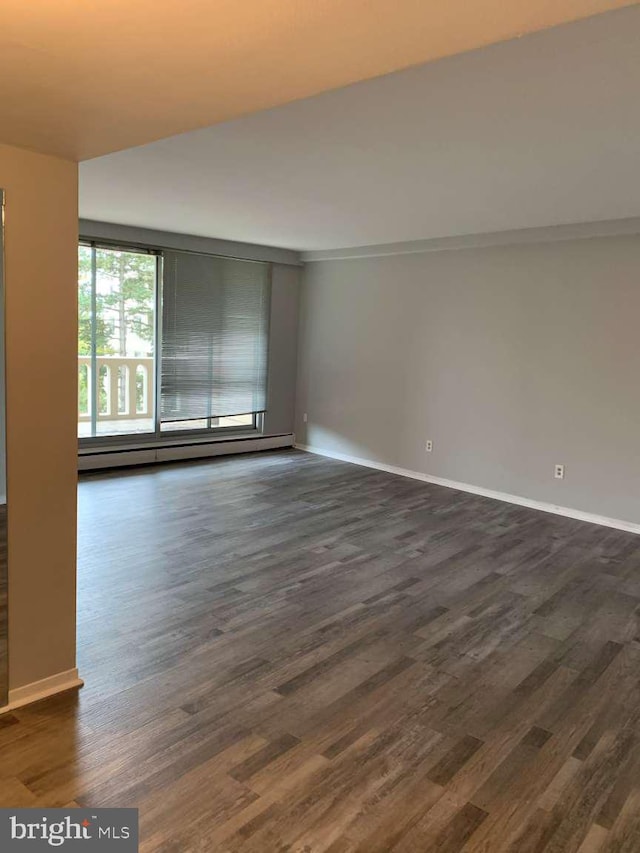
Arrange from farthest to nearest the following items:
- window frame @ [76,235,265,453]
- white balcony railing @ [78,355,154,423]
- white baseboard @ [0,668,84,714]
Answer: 1. white balcony railing @ [78,355,154,423]
2. window frame @ [76,235,265,453]
3. white baseboard @ [0,668,84,714]

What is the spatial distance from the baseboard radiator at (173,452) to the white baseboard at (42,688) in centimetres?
359

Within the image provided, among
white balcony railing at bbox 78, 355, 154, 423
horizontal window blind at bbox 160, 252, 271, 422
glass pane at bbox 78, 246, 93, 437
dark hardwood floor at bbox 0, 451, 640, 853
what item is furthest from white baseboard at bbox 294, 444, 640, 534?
glass pane at bbox 78, 246, 93, 437

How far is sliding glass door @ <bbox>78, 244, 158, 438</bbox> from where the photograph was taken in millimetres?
5781

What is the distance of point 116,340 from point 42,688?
4266mm

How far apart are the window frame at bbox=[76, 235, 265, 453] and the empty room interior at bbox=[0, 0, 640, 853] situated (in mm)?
45

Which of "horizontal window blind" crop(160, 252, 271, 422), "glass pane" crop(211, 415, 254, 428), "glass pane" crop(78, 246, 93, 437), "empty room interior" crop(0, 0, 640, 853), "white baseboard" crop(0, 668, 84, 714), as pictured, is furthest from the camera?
"glass pane" crop(211, 415, 254, 428)

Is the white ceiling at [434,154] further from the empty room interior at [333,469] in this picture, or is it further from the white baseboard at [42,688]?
the white baseboard at [42,688]

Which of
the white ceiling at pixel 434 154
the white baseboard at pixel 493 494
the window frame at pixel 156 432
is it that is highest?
the white ceiling at pixel 434 154

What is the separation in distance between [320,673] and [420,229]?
153 inches

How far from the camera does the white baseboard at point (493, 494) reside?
4887 mm

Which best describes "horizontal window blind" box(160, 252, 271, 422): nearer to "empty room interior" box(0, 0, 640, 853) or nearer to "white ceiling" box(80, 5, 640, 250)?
"empty room interior" box(0, 0, 640, 853)

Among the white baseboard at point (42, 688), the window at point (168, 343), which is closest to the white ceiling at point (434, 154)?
the window at point (168, 343)

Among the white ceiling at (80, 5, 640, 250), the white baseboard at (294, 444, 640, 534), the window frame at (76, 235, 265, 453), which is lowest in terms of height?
the white baseboard at (294, 444, 640, 534)

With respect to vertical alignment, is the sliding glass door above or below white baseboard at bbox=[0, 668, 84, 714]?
above
